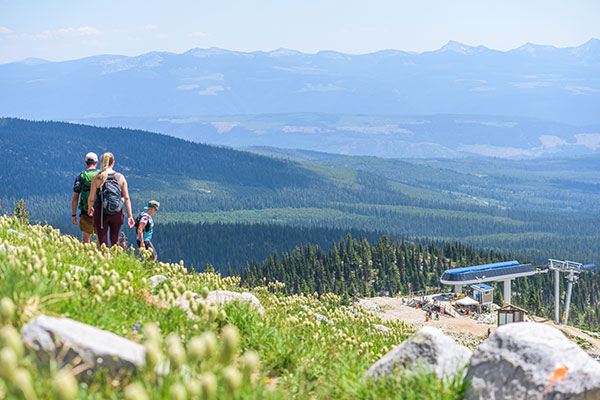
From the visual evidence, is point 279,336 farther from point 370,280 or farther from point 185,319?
point 370,280

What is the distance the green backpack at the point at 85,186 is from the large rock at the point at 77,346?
12621mm

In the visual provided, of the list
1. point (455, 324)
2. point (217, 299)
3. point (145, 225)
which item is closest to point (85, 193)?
point (145, 225)

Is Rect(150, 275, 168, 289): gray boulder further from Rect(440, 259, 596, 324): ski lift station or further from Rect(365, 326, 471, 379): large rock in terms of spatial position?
Rect(440, 259, 596, 324): ski lift station

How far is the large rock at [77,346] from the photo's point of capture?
920 centimetres

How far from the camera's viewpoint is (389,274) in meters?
158

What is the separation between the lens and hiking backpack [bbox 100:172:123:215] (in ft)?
68.2

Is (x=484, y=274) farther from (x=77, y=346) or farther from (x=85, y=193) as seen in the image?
(x=77, y=346)

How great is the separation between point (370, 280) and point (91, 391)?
499ft

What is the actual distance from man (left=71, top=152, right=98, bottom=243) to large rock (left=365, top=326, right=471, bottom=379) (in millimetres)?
12868

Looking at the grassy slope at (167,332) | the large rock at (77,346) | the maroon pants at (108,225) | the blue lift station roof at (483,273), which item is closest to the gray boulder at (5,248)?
the grassy slope at (167,332)

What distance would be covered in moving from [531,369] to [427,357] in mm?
2004

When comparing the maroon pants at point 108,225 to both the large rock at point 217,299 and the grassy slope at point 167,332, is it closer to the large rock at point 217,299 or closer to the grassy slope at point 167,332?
the grassy slope at point 167,332

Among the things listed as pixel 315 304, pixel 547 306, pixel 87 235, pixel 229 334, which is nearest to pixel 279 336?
pixel 229 334

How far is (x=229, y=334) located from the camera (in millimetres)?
8273
